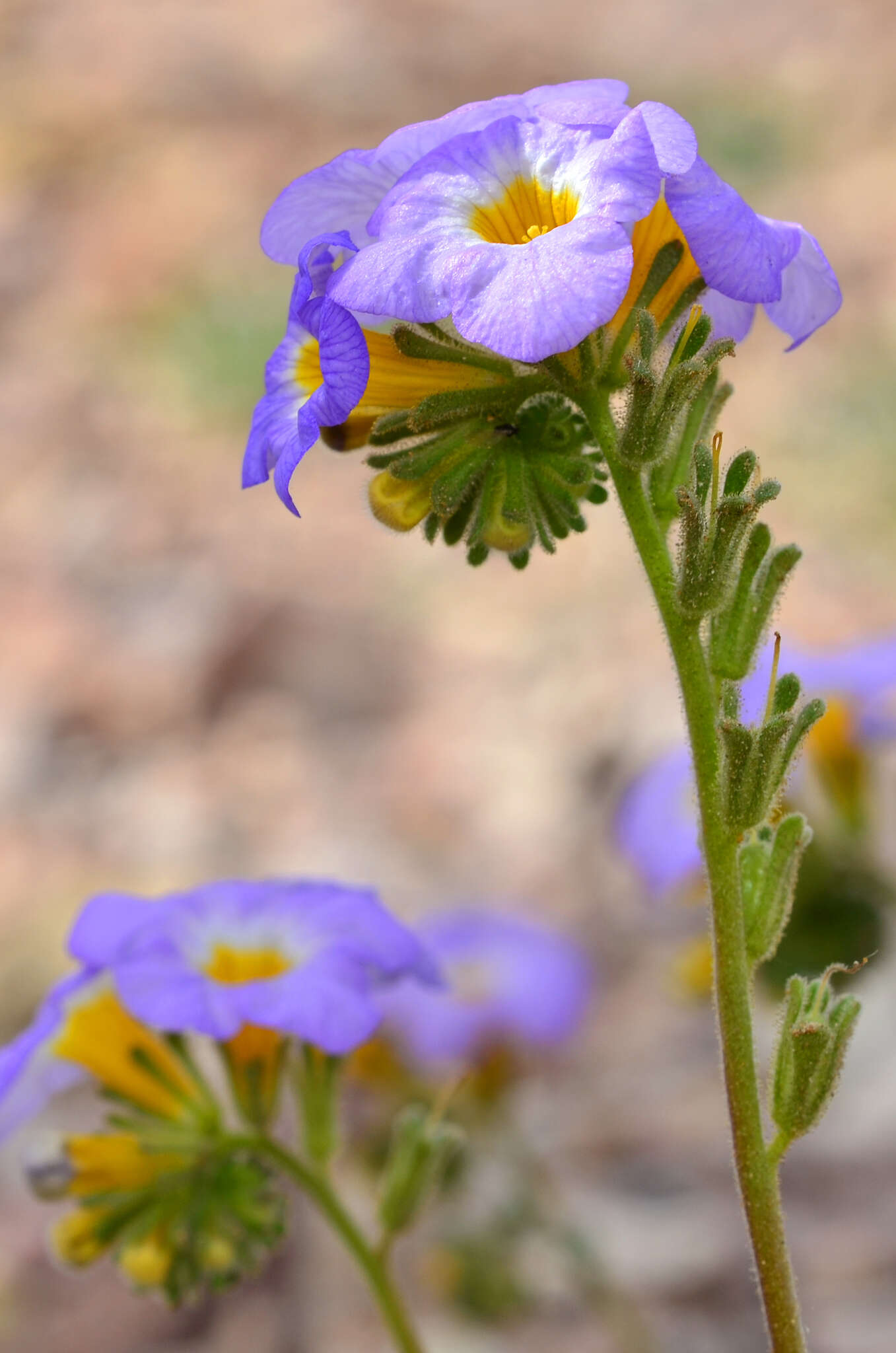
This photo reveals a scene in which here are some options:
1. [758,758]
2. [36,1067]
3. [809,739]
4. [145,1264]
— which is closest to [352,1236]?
[145,1264]

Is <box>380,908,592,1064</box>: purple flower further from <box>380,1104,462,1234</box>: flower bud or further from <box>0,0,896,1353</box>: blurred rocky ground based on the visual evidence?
<box>380,1104,462,1234</box>: flower bud

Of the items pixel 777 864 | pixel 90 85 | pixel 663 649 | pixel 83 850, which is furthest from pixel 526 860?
pixel 90 85

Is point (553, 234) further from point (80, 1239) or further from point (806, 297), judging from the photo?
point (80, 1239)

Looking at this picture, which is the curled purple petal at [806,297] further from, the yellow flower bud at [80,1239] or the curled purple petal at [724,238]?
the yellow flower bud at [80,1239]

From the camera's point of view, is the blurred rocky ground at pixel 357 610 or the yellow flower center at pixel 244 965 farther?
the blurred rocky ground at pixel 357 610

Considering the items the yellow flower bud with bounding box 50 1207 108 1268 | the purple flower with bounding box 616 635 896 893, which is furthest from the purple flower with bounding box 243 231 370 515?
the purple flower with bounding box 616 635 896 893

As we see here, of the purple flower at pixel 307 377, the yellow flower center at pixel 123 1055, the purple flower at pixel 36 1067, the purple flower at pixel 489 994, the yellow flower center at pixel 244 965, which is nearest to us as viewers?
the purple flower at pixel 307 377

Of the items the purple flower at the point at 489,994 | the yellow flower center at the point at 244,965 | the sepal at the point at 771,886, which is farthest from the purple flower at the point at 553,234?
the purple flower at the point at 489,994
